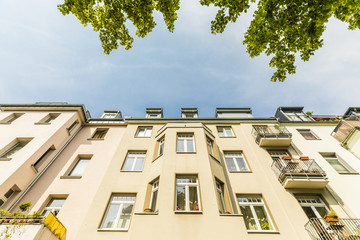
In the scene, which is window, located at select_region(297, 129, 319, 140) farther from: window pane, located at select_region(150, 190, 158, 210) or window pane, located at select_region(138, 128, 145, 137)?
window pane, located at select_region(138, 128, 145, 137)

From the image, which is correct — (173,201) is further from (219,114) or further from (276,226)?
(219,114)

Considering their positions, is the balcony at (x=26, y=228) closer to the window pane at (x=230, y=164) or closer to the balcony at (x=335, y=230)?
the window pane at (x=230, y=164)

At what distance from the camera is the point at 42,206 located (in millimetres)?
9555

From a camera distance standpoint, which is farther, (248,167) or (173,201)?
(248,167)

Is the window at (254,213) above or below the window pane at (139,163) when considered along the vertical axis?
below

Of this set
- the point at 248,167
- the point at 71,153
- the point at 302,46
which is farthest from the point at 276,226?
the point at 71,153

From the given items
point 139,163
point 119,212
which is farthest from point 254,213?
point 139,163

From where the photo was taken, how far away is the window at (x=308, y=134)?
15312 millimetres

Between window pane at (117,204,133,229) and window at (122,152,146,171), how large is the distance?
2815mm

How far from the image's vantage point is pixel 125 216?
29.5 feet

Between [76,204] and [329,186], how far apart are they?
16.0 m

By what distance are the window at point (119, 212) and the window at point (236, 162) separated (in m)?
7.25

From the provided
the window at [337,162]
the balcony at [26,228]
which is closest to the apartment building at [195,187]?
the window at [337,162]

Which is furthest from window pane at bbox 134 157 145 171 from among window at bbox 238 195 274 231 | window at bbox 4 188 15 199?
window at bbox 4 188 15 199
